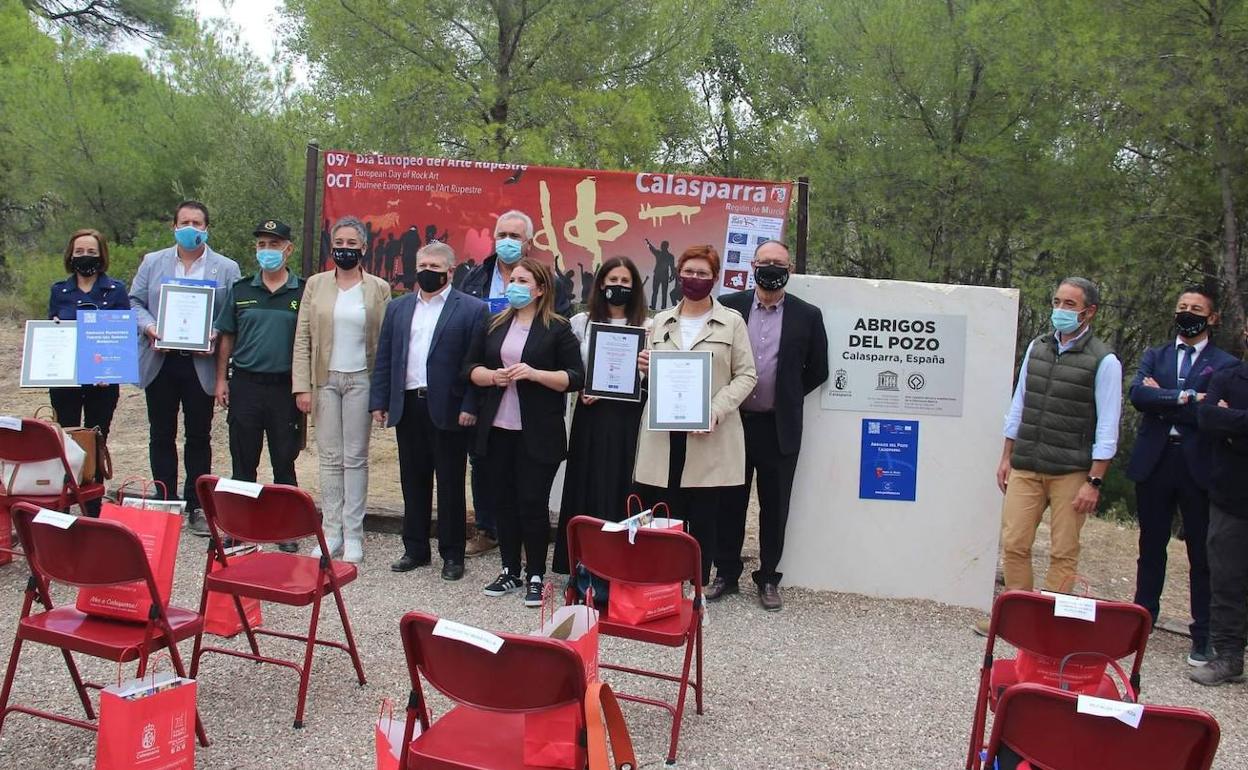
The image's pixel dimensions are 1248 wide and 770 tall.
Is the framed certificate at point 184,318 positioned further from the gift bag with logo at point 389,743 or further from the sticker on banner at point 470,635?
the sticker on banner at point 470,635

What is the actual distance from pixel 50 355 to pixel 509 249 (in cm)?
282

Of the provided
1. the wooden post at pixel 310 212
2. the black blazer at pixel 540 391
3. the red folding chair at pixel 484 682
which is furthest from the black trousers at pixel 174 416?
the red folding chair at pixel 484 682

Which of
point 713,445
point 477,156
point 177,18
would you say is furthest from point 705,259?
point 177,18

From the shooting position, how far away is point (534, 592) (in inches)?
208

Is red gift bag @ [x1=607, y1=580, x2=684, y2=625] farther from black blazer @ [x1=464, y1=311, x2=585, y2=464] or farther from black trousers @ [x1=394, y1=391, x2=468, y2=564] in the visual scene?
black trousers @ [x1=394, y1=391, x2=468, y2=564]

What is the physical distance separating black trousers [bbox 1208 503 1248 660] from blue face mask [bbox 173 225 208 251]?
→ 591cm

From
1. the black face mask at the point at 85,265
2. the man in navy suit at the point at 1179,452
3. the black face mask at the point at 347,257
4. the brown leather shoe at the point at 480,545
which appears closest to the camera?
the man in navy suit at the point at 1179,452

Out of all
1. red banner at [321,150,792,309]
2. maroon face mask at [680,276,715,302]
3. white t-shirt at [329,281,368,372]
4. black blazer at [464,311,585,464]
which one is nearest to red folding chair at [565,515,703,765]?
black blazer at [464,311,585,464]

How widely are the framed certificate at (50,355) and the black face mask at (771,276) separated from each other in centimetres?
407

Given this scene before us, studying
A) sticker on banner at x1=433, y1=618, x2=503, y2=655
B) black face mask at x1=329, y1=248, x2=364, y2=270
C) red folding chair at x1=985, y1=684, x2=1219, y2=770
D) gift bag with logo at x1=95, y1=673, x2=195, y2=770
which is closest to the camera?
red folding chair at x1=985, y1=684, x2=1219, y2=770

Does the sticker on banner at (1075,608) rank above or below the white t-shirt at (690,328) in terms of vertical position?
below

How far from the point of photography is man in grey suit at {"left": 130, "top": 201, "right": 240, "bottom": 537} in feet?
20.2

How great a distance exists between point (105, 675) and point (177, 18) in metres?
21.1

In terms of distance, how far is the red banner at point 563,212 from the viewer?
6.68 metres
